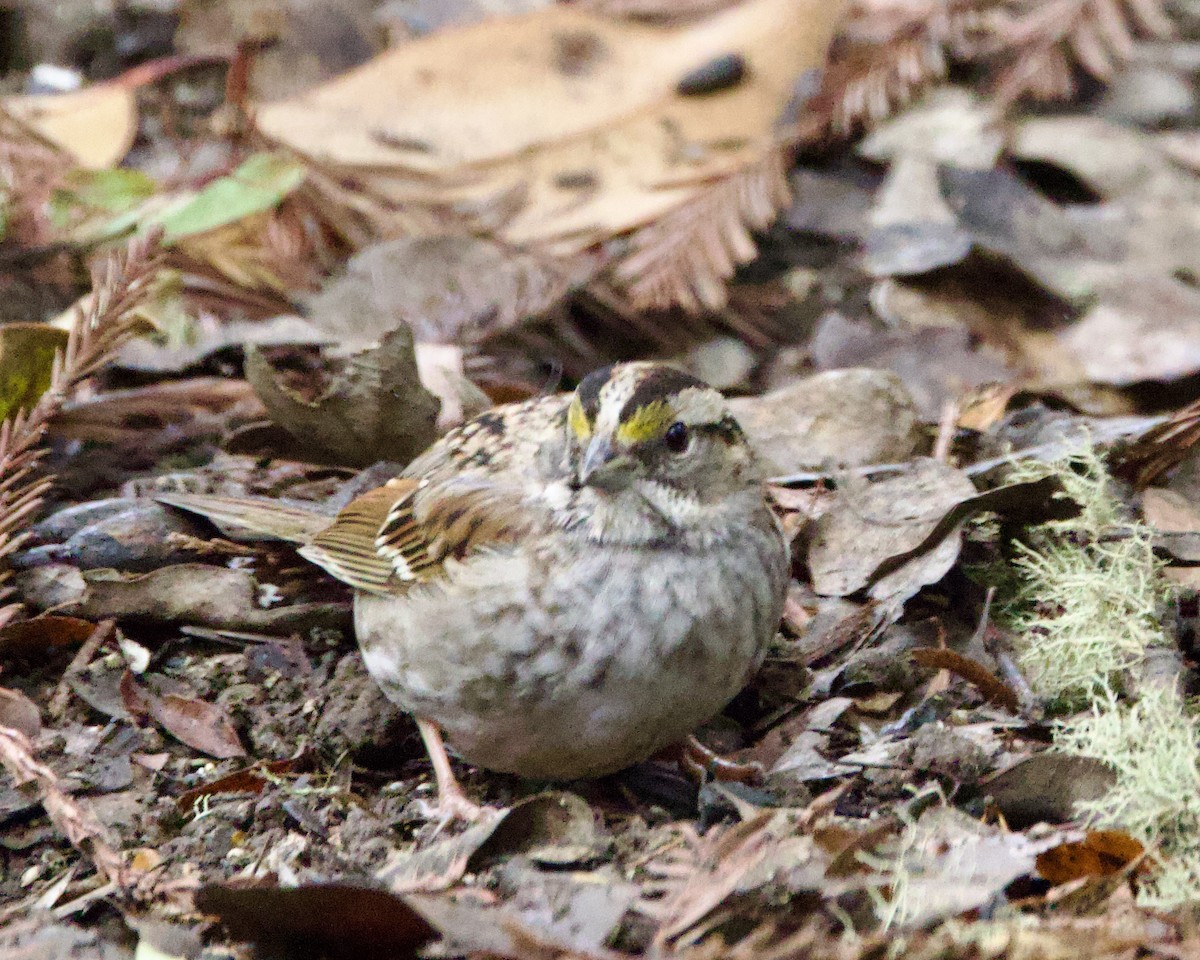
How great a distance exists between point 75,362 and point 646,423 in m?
1.08

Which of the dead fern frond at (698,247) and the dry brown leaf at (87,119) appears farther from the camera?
the dry brown leaf at (87,119)

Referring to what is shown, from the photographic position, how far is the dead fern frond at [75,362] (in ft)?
9.01

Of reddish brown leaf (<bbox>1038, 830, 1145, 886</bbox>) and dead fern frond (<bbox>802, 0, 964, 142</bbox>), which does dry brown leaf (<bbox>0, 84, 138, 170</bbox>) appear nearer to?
dead fern frond (<bbox>802, 0, 964, 142</bbox>)

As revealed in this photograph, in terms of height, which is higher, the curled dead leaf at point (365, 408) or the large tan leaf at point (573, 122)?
the large tan leaf at point (573, 122)

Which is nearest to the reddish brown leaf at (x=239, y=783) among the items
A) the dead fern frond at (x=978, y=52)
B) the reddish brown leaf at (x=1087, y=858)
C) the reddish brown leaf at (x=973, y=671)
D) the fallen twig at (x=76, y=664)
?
the fallen twig at (x=76, y=664)

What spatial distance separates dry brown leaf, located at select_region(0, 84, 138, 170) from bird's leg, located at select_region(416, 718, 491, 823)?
7.46 feet

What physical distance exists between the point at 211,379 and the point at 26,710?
1.14m

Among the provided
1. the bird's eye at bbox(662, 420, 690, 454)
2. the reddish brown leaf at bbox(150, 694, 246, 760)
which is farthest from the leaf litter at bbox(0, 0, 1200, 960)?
the bird's eye at bbox(662, 420, 690, 454)

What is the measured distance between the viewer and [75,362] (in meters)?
2.85

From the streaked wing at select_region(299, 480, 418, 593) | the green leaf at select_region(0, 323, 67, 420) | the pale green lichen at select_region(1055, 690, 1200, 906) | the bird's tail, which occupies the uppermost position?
the green leaf at select_region(0, 323, 67, 420)

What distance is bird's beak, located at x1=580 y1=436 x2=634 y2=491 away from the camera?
262 cm

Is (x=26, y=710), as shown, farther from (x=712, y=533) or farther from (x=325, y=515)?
(x=712, y=533)

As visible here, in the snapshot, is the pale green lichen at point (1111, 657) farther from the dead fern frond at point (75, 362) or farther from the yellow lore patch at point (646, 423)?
the dead fern frond at point (75, 362)

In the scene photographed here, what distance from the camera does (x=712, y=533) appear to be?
2.74 meters
